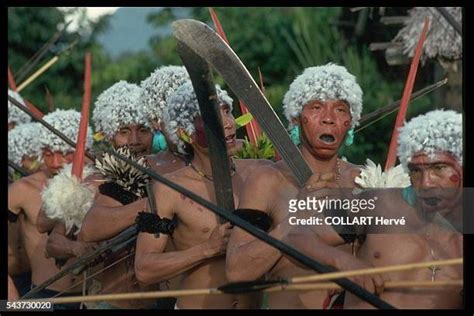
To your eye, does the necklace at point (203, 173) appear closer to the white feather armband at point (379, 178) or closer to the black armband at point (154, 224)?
the black armband at point (154, 224)

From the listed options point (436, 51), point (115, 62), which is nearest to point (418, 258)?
point (436, 51)

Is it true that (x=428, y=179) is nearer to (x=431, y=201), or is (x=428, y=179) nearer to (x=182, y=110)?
(x=431, y=201)

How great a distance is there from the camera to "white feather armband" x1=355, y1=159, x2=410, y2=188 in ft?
21.0

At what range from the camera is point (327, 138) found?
20.8 ft

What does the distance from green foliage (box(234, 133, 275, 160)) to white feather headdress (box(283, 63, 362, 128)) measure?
64cm

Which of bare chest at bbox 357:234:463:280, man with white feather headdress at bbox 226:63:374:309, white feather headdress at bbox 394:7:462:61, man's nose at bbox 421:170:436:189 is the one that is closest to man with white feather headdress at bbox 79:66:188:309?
Answer: man with white feather headdress at bbox 226:63:374:309

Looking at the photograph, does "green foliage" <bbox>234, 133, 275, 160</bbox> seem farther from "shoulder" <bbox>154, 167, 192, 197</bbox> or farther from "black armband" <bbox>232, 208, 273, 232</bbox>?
"black armband" <bbox>232, 208, 273, 232</bbox>

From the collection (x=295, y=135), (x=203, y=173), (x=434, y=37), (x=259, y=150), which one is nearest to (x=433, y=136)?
(x=295, y=135)

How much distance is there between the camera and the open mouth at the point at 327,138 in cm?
635

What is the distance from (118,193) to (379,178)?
1.34 metres

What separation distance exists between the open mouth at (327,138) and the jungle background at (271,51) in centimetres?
294

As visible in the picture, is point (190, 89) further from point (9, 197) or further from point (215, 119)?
point (9, 197)

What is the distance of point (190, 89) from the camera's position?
6.96 metres

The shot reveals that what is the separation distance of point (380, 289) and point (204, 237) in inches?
33.7
